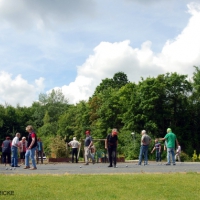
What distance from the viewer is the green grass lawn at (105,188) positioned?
9336mm

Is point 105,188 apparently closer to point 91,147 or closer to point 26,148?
point 26,148

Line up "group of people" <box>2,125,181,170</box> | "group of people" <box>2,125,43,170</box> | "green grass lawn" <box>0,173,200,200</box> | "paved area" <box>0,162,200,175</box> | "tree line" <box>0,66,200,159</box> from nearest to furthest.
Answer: "green grass lawn" <box>0,173,200,200</box>
"paved area" <box>0,162,200,175</box>
"group of people" <box>2,125,43,170</box>
"group of people" <box>2,125,181,170</box>
"tree line" <box>0,66,200,159</box>

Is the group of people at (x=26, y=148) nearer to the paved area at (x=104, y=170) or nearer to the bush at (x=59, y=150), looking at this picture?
the paved area at (x=104, y=170)

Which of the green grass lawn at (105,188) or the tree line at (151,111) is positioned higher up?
the tree line at (151,111)

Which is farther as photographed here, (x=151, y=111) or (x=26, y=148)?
(x=151, y=111)

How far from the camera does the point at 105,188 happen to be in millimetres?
10320

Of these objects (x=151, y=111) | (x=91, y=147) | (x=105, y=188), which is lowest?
(x=105, y=188)

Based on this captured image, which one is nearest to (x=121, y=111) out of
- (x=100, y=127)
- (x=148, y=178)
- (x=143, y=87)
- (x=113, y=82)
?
(x=100, y=127)

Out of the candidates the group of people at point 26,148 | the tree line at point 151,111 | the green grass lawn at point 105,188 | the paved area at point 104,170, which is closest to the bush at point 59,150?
the group of people at point 26,148

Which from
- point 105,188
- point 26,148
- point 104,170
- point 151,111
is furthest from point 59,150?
point 151,111

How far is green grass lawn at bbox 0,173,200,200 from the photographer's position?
30.6 ft

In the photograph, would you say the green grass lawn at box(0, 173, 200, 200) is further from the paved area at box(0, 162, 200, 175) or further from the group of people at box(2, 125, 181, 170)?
the group of people at box(2, 125, 181, 170)

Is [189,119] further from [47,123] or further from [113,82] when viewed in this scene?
[47,123]

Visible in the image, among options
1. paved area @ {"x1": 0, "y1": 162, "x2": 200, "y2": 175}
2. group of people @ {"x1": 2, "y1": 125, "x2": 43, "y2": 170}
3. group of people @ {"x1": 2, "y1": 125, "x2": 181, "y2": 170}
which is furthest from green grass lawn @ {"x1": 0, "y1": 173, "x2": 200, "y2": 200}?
group of people @ {"x1": 2, "y1": 125, "x2": 181, "y2": 170}
